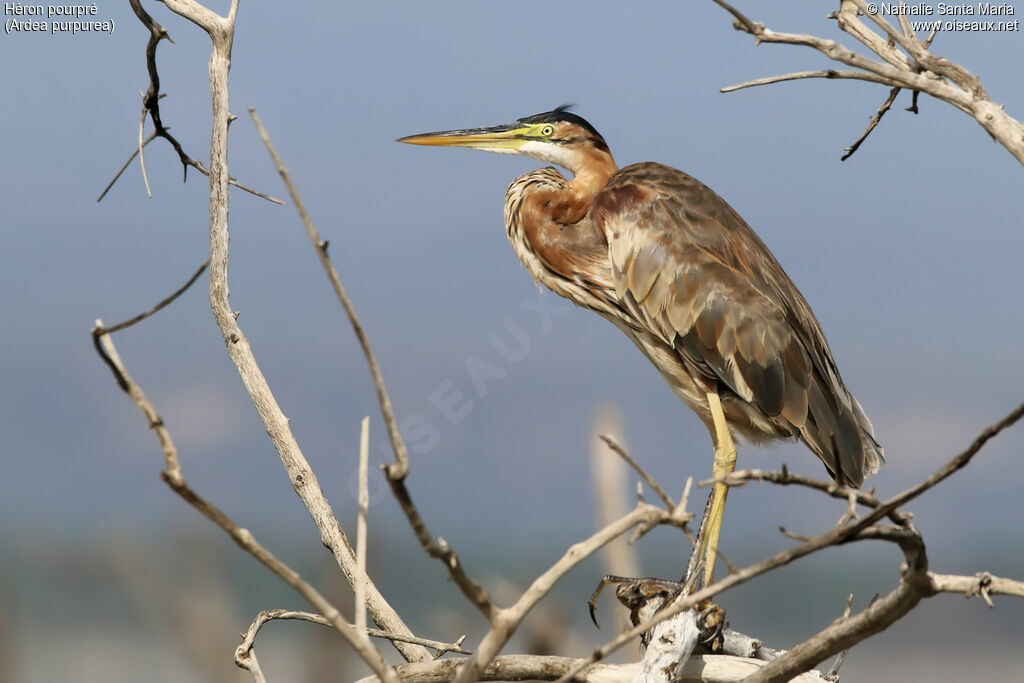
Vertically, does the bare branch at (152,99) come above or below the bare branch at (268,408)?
above

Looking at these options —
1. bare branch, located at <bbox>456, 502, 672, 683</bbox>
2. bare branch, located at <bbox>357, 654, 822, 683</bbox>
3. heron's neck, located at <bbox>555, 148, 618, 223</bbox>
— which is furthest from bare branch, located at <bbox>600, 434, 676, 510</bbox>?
heron's neck, located at <bbox>555, 148, 618, 223</bbox>

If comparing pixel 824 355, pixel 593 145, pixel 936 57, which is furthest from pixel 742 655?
pixel 593 145

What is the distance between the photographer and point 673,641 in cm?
315

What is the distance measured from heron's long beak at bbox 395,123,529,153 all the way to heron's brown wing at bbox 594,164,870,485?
0.72 metres

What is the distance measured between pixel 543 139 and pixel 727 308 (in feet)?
4.51

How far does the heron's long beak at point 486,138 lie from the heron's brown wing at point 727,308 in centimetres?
72

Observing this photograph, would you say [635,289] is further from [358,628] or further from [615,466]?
[358,628]

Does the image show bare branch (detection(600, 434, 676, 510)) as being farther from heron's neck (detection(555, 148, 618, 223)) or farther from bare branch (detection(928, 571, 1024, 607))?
heron's neck (detection(555, 148, 618, 223))

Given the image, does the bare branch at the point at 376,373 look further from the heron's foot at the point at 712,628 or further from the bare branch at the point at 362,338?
the heron's foot at the point at 712,628

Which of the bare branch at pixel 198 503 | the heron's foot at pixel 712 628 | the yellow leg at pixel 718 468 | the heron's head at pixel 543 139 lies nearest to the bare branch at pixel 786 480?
the bare branch at pixel 198 503

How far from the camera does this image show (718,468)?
413 cm

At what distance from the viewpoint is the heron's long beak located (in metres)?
4.89

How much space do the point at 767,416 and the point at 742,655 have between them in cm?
97

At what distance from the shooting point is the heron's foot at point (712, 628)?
3535 mm
